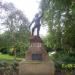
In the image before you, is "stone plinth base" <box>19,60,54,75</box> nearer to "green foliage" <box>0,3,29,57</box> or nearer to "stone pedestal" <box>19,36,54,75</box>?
"stone pedestal" <box>19,36,54,75</box>

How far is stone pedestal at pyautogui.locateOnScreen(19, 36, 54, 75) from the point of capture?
16812 mm

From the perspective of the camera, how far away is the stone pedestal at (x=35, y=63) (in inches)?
662

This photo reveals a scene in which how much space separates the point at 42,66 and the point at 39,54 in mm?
881

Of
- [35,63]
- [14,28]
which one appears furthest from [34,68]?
[14,28]

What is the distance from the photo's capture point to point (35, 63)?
16.8 m

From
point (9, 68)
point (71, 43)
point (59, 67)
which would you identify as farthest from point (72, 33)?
point (9, 68)

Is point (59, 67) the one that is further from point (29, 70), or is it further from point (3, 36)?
point (3, 36)

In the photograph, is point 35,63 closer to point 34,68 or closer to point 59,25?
point 34,68

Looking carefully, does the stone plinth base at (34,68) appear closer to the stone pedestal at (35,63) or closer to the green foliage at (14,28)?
the stone pedestal at (35,63)

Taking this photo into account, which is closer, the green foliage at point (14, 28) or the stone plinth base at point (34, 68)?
the stone plinth base at point (34, 68)

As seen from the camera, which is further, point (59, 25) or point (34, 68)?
point (59, 25)

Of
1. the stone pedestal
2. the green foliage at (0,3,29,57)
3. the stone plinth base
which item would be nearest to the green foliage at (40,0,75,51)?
the green foliage at (0,3,29,57)

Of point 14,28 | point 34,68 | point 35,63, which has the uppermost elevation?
point 14,28

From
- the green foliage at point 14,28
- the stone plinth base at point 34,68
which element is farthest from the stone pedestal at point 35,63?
the green foliage at point 14,28
